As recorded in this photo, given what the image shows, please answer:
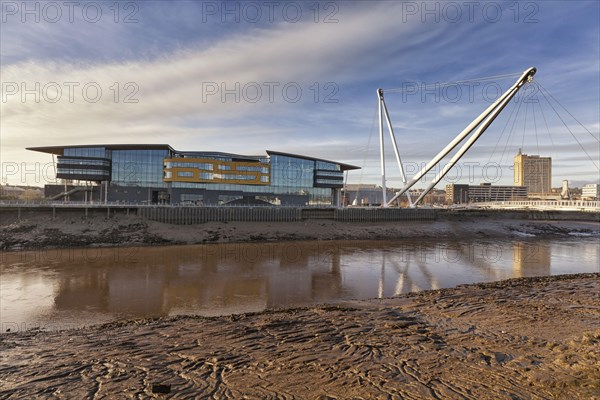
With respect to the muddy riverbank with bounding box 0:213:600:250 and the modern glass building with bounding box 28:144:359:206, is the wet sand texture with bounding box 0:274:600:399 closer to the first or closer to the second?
the muddy riverbank with bounding box 0:213:600:250

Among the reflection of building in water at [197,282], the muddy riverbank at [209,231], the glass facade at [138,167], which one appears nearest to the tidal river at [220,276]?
the reflection of building in water at [197,282]

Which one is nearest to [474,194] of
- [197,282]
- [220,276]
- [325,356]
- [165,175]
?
[165,175]

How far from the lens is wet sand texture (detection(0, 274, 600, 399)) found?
22.3ft

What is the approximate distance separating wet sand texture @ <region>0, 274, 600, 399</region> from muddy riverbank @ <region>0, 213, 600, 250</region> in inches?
1138

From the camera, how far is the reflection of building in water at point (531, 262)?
2405 centimetres

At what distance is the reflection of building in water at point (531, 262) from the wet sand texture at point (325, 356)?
12.2m

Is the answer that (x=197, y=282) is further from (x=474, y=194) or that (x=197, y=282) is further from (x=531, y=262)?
(x=474, y=194)

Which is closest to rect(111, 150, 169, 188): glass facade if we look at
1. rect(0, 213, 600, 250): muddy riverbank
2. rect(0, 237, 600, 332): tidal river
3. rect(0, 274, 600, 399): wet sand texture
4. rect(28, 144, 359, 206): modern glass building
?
rect(28, 144, 359, 206): modern glass building

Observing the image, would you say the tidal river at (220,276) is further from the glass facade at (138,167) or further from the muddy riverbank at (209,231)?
the glass facade at (138,167)

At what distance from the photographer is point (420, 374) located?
7.50m

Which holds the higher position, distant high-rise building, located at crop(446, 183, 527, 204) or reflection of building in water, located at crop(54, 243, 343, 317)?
distant high-rise building, located at crop(446, 183, 527, 204)

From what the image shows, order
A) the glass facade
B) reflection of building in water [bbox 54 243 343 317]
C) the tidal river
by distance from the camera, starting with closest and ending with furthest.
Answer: the tidal river → reflection of building in water [bbox 54 243 343 317] → the glass facade

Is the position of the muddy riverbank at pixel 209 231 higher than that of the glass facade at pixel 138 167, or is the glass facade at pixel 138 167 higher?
the glass facade at pixel 138 167

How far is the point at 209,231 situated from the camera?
42.2 m
